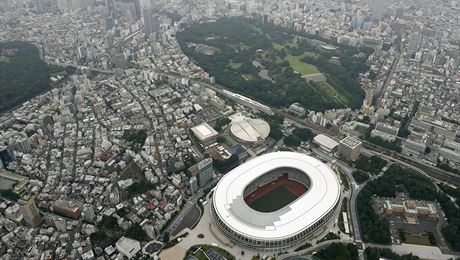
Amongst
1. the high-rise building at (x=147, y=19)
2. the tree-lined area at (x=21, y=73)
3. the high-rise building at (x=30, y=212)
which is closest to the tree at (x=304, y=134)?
the high-rise building at (x=30, y=212)

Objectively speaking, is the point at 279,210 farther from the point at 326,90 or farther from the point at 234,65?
the point at 234,65

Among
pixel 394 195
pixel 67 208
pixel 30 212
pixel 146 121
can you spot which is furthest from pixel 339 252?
pixel 146 121

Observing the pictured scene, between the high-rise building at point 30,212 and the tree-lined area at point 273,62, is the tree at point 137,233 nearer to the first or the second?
the high-rise building at point 30,212

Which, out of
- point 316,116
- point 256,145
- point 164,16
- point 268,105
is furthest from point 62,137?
point 164,16

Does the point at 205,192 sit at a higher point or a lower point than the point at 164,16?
lower

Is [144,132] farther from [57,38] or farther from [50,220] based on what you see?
[57,38]
